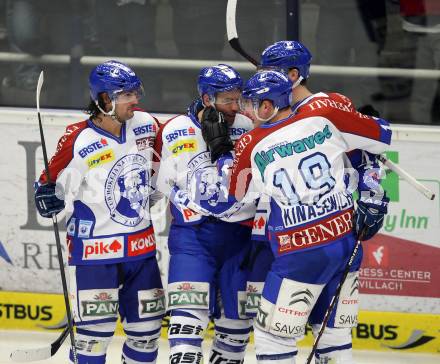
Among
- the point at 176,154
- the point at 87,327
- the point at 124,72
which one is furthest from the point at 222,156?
the point at 87,327

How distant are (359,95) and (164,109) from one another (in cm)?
106

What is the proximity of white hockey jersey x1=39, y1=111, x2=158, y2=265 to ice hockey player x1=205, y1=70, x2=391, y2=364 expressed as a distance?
488mm

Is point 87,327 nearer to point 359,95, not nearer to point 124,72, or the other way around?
point 124,72

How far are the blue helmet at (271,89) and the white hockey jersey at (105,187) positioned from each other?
0.61m

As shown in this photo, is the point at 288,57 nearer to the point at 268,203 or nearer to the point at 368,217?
the point at 268,203

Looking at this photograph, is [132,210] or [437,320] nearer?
[132,210]

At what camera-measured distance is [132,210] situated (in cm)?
537

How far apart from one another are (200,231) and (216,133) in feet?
1.48

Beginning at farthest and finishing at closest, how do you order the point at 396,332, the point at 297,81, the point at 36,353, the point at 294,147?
1. the point at 396,332
2. the point at 36,353
3. the point at 297,81
4. the point at 294,147

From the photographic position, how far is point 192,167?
17.6 ft

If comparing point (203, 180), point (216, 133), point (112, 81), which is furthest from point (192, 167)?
point (112, 81)

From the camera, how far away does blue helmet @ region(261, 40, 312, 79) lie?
523 cm

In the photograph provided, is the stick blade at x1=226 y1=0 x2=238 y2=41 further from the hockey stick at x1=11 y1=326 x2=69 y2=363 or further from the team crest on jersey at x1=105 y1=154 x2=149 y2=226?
the hockey stick at x1=11 y1=326 x2=69 y2=363

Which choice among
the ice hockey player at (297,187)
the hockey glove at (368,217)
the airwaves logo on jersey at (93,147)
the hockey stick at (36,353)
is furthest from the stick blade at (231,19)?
the hockey stick at (36,353)
